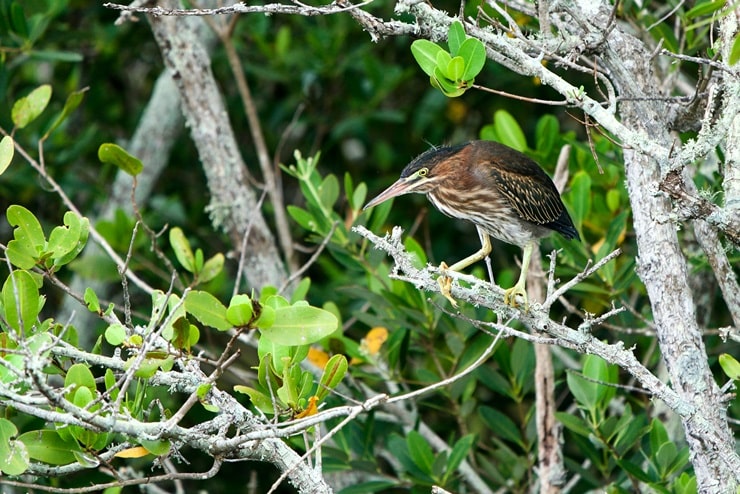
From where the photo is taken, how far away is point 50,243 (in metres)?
2.77

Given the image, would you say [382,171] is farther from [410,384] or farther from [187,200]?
[410,384]

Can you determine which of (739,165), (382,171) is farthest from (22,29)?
(739,165)

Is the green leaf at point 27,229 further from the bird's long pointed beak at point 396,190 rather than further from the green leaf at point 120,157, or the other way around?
the bird's long pointed beak at point 396,190

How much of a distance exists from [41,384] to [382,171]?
4.10 m

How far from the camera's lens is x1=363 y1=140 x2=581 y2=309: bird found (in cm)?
412

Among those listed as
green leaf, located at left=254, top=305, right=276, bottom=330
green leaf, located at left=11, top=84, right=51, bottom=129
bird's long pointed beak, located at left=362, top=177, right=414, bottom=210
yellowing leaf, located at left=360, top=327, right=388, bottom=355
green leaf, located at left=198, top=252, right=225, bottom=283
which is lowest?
yellowing leaf, located at left=360, top=327, right=388, bottom=355

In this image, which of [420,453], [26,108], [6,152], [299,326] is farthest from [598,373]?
[26,108]

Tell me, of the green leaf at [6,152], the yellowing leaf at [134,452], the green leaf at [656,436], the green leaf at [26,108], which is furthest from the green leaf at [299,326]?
the green leaf at [26,108]

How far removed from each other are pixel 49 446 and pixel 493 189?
7.38 ft

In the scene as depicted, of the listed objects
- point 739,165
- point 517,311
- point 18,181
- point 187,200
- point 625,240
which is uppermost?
point 739,165

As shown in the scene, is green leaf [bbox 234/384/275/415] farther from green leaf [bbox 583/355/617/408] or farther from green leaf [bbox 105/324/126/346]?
green leaf [bbox 583/355/617/408]

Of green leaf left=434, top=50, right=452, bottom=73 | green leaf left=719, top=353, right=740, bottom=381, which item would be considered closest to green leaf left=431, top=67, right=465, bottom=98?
green leaf left=434, top=50, right=452, bottom=73

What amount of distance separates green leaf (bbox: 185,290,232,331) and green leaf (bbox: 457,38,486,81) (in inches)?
34.5

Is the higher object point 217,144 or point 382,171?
point 217,144
